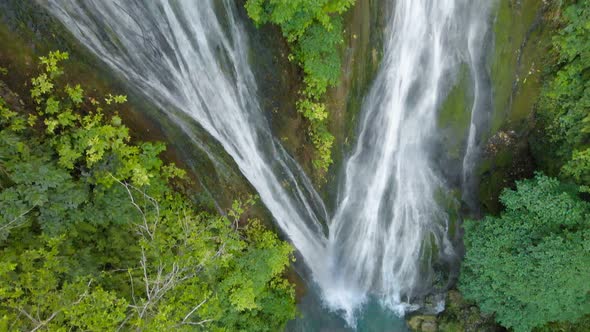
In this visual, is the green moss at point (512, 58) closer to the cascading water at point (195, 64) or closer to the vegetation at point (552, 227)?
the vegetation at point (552, 227)

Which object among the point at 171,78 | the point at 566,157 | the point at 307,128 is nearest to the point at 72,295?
the point at 171,78

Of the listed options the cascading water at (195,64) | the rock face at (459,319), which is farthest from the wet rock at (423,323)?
the cascading water at (195,64)

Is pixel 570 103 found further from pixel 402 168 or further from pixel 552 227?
pixel 402 168

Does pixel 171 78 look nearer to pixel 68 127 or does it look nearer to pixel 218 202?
pixel 68 127

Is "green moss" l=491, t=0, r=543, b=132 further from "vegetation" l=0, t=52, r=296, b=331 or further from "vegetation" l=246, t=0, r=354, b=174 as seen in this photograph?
"vegetation" l=0, t=52, r=296, b=331

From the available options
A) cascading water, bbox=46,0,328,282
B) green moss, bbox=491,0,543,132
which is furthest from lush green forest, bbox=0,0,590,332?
cascading water, bbox=46,0,328,282

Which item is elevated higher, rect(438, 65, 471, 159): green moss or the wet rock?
rect(438, 65, 471, 159): green moss
